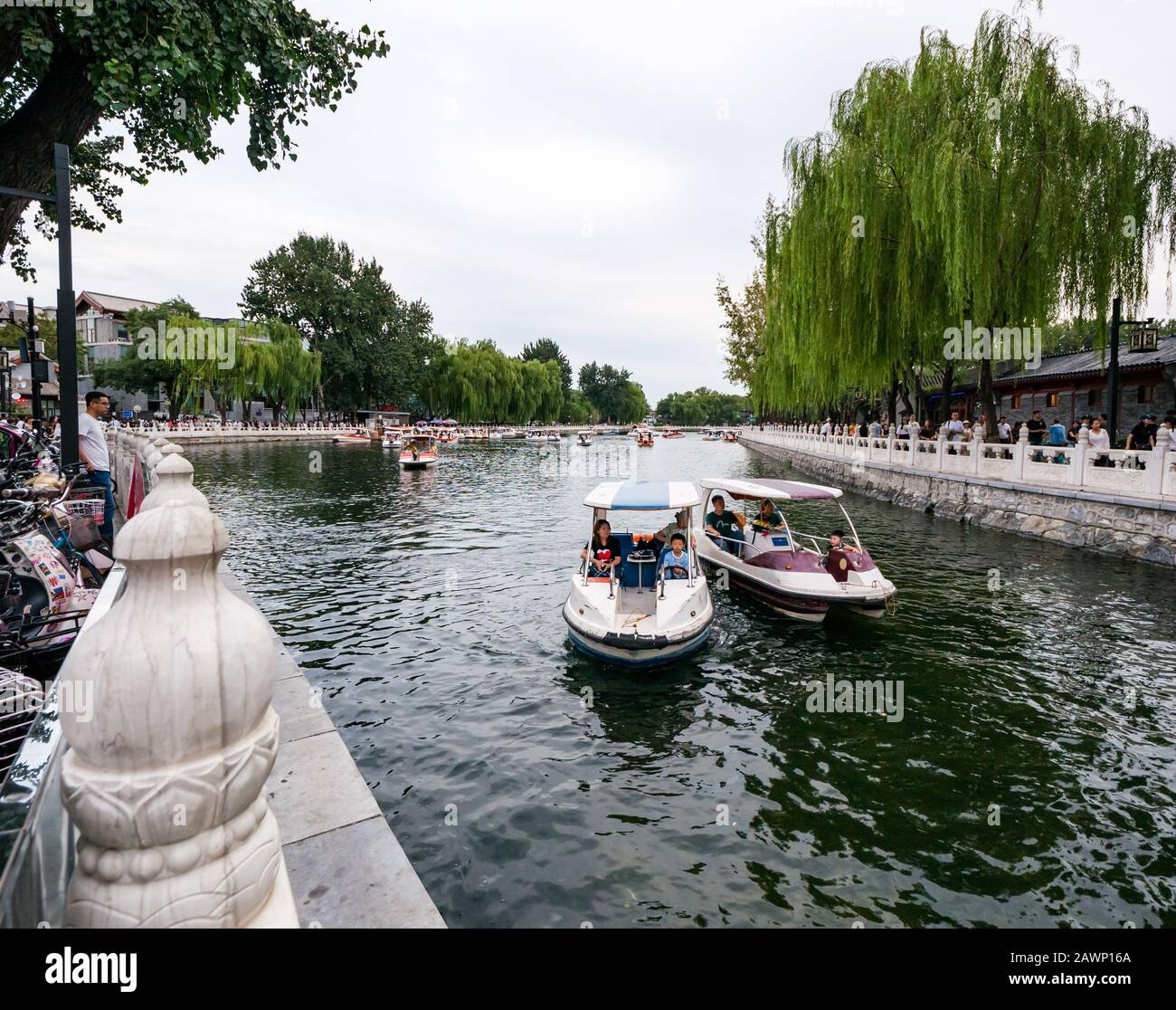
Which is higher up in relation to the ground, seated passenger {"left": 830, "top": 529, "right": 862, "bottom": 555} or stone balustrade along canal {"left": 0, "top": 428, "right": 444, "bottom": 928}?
stone balustrade along canal {"left": 0, "top": 428, "right": 444, "bottom": 928}

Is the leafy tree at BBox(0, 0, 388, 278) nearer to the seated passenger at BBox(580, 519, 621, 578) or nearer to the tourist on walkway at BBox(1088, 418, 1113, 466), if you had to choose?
the seated passenger at BBox(580, 519, 621, 578)

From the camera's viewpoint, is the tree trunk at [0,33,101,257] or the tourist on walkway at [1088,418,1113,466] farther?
the tourist on walkway at [1088,418,1113,466]

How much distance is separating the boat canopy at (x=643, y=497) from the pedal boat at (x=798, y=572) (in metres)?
1.57

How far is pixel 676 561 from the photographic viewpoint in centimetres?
1062

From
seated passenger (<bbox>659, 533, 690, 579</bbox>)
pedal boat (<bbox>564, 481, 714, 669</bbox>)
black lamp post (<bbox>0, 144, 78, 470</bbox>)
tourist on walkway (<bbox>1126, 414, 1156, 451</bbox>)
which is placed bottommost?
pedal boat (<bbox>564, 481, 714, 669</bbox>)

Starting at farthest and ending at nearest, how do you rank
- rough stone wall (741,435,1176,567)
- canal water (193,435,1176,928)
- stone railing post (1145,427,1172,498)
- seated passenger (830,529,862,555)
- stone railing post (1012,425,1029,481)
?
1. stone railing post (1012,425,1029,481)
2. rough stone wall (741,435,1176,567)
3. stone railing post (1145,427,1172,498)
4. seated passenger (830,529,862,555)
5. canal water (193,435,1176,928)

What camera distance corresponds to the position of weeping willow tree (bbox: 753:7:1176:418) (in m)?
A: 17.9

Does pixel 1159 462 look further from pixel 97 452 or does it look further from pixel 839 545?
pixel 97 452

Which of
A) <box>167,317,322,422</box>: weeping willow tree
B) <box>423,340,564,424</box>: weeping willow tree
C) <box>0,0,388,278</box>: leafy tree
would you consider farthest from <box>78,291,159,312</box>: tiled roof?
<box>0,0,388,278</box>: leafy tree

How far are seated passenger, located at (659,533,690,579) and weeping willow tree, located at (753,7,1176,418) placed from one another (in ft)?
42.2

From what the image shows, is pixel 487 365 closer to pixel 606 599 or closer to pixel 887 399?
pixel 887 399

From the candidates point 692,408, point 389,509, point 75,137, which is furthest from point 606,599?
point 692,408

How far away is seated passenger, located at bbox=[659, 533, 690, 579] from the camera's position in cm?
1048

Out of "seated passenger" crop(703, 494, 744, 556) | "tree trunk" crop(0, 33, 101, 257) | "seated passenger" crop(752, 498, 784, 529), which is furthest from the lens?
"seated passenger" crop(703, 494, 744, 556)
